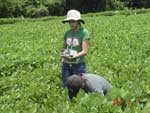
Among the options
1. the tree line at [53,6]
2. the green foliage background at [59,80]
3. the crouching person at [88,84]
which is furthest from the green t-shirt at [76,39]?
the tree line at [53,6]

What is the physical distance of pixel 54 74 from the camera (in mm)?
9312

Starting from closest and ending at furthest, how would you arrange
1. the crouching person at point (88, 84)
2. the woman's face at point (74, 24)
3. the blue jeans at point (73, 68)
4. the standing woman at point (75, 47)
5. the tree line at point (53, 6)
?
the crouching person at point (88, 84) → the woman's face at point (74, 24) → the standing woman at point (75, 47) → the blue jeans at point (73, 68) → the tree line at point (53, 6)

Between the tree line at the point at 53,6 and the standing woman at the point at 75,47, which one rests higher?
the standing woman at the point at 75,47

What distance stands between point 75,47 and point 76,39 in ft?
0.49

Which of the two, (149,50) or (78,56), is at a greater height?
(78,56)

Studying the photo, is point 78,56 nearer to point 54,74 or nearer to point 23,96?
point 23,96

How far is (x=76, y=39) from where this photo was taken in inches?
289

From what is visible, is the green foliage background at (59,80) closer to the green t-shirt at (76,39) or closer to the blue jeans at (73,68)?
the blue jeans at (73,68)

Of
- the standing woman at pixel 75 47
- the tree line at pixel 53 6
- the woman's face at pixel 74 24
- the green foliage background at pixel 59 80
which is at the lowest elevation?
the tree line at pixel 53 6

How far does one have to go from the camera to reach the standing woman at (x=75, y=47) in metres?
7.22

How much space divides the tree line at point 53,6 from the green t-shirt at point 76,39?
4871 cm

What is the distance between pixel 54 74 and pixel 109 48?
13.0 ft

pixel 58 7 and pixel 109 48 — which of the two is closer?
pixel 109 48

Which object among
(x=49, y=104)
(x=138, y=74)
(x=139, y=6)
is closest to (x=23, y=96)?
(x=49, y=104)
